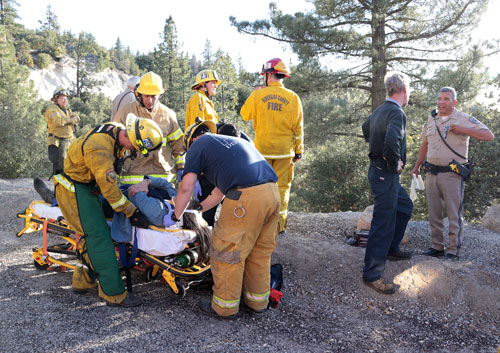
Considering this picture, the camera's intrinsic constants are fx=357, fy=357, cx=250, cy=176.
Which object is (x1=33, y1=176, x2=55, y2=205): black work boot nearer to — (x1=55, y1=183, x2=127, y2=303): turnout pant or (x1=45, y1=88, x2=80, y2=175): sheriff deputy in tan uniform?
(x1=55, y1=183, x2=127, y2=303): turnout pant

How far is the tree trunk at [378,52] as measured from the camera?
1132cm

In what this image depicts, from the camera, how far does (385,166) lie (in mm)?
3824

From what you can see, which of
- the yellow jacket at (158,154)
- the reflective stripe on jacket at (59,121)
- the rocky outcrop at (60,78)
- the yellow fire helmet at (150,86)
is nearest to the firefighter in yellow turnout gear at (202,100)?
the yellow jacket at (158,154)

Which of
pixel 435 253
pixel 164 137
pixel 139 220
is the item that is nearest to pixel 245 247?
pixel 139 220

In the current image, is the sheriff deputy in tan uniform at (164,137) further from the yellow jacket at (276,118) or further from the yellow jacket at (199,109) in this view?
the yellow jacket at (276,118)

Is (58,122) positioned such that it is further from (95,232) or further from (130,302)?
(130,302)

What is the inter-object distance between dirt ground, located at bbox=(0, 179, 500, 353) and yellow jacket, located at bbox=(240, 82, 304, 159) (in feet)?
4.84

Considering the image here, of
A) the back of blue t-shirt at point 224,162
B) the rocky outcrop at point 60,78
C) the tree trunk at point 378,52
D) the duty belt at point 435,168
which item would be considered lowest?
the duty belt at point 435,168

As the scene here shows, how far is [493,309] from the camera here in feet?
12.3

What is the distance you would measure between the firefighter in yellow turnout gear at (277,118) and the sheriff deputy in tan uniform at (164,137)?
133 centimetres

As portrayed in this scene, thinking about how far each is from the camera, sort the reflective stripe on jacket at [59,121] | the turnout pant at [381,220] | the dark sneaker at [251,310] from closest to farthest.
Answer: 1. the dark sneaker at [251,310]
2. the turnout pant at [381,220]
3. the reflective stripe on jacket at [59,121]

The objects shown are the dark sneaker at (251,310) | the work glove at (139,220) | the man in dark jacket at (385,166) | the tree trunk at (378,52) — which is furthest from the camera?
the tree trunk at (378,52)

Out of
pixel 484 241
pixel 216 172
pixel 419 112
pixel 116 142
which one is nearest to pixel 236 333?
pixel 216 172

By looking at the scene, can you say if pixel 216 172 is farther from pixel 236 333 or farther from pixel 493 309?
pixel 493 309
